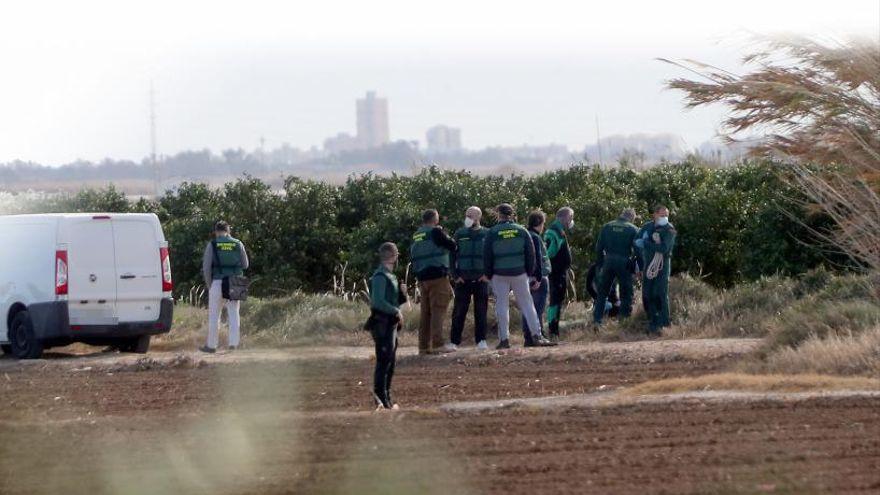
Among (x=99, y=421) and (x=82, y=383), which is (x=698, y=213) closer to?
(x=82, y=383)

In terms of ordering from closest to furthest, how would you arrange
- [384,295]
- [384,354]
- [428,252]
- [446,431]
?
[446,431] < [384,295] < [384,354] < [428,252]

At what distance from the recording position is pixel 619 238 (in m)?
20.1

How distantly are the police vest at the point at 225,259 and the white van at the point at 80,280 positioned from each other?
770 mm

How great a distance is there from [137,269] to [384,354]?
23.2 feet

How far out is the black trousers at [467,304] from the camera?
62.4 ft

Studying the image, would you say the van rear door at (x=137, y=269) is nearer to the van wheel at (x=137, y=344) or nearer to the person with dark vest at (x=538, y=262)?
the van wheel at (x=137, y=344)

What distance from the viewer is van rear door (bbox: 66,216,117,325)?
1959cm

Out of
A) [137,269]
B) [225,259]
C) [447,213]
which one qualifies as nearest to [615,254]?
[225,259]

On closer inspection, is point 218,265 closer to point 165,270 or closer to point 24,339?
point 165,270

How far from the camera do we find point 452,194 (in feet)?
89.3

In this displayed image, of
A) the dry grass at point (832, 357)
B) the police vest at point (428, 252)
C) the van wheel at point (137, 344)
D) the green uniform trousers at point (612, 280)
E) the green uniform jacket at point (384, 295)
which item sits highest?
the police vest at point (428, 252)

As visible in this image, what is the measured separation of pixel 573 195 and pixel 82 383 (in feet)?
39.6

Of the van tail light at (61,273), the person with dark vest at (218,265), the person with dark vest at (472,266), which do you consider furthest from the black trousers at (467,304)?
the van tail light at (61,273)

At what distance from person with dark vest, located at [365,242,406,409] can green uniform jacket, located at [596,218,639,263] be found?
21.7 feet
